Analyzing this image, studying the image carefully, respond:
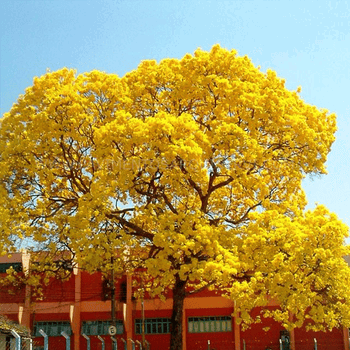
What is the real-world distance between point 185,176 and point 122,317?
16.6 meters

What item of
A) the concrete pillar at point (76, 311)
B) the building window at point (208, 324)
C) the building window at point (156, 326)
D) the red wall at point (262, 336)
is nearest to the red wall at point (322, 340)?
the red wall at point (262, 336)

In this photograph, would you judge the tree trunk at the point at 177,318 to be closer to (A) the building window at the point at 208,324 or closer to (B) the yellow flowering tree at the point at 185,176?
(B) the yellow flowering tree at the point at 185,176

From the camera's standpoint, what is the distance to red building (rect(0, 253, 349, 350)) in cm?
3647

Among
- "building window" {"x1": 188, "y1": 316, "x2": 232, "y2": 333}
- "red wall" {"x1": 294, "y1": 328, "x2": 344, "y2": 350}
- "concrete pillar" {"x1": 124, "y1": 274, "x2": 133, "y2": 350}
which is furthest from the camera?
"building window" {"x1": 188, "y1": 316, "x2": 232, "y2": 333}

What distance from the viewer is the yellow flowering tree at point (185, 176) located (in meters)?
20.9

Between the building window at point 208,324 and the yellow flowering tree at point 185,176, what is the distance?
1109 cm

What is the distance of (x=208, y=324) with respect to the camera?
36938 millimetres

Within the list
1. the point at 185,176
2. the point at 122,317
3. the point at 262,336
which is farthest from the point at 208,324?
the point at 185,176

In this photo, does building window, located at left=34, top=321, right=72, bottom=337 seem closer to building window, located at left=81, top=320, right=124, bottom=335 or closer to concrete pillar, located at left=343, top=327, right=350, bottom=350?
building window, located at left=81, top=320, right=124, bottom=335

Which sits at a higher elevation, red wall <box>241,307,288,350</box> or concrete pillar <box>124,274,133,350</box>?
concrete pillar <box>124,274,133,350</box>

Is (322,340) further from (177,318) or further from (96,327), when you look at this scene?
(177,318)

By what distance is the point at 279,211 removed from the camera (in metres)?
24.1

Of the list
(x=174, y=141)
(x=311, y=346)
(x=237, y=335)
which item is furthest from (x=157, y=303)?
(x=174, y=141)

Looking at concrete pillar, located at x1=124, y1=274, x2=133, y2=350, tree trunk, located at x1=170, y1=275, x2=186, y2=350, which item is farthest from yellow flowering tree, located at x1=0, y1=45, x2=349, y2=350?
concrete pillar, located at x1=124, y1=274, x2=133, y2=350
